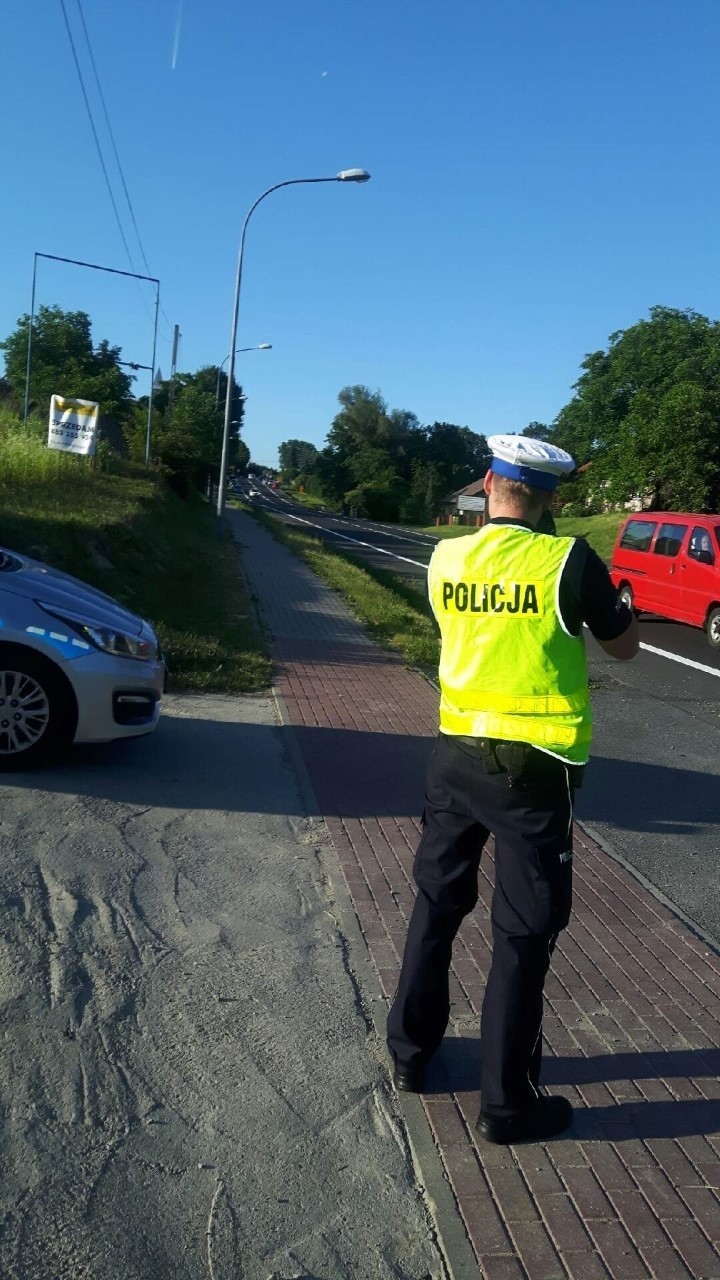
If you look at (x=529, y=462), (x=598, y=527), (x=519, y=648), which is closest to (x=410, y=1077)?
(x=519, y=648)

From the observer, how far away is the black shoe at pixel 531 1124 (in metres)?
3.09

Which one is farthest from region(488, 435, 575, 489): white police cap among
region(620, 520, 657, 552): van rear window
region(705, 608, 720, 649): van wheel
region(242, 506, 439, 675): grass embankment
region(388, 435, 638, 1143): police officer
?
region(620, 520, 657, 552): van rear window

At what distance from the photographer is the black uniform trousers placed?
3.03 meters

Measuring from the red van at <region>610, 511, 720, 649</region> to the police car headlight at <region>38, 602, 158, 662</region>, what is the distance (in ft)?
31.3

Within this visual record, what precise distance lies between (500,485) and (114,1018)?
7.17 ft

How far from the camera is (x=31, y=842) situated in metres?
5.22

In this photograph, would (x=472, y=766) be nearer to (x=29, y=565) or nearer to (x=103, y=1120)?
(x=103, y=1120)

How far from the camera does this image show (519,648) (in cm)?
307

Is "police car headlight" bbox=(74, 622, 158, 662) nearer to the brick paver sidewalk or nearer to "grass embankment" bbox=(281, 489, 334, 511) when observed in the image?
the brick paver sidewalk

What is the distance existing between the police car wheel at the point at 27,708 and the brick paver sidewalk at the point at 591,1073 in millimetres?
1615

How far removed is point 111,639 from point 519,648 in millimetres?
3943

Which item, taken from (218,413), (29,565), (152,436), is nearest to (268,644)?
(29,565)

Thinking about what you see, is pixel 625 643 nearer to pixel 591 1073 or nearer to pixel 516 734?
pixel 516 734

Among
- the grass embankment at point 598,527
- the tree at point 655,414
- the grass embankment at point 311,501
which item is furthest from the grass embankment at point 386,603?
the grass embankment at point 311,501
